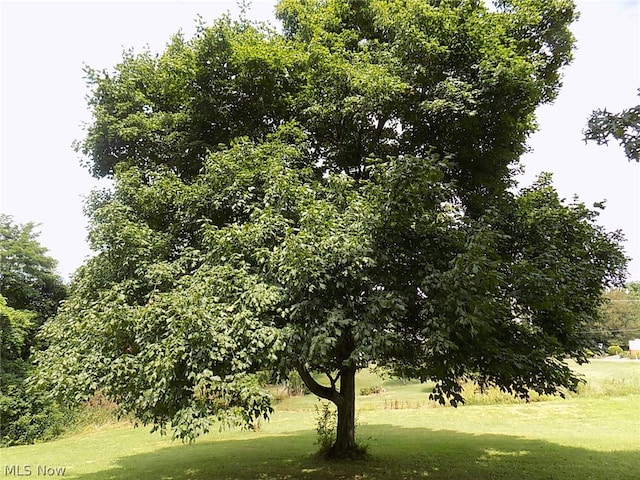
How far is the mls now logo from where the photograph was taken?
10.1 meters

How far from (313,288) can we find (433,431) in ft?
38.2

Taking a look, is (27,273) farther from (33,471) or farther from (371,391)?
(371,391)

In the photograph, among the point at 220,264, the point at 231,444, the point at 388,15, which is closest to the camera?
the point at 220,264

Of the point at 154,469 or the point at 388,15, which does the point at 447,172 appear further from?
the point at 154,469

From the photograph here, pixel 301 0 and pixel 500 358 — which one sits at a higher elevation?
pixel 301 0

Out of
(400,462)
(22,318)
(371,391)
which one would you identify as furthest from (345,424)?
(371,391)

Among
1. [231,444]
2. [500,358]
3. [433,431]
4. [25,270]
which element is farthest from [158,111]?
[25,270]

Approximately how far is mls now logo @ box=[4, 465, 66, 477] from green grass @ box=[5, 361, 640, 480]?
19 cm

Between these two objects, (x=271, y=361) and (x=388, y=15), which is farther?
(x=388, y=15)

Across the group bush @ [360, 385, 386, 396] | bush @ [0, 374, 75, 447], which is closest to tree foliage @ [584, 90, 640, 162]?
bush @ [0, 374, 75, 447]

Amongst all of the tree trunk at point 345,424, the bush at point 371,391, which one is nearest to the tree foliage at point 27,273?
the tree trunk at point 345,424

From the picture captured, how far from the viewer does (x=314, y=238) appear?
5988 millimetres

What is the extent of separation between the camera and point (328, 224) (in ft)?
20.1

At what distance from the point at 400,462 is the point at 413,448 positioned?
1942 mm
